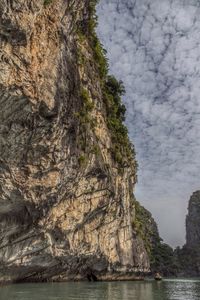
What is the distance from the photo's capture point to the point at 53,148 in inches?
920

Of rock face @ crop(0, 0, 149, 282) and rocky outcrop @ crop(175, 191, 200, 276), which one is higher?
rocky outcrop @ crop(175, 191, 200, 276)

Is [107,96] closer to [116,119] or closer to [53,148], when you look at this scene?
[116,119]

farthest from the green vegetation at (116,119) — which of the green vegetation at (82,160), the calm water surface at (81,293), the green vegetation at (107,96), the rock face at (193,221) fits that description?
the rock face at (193,221)

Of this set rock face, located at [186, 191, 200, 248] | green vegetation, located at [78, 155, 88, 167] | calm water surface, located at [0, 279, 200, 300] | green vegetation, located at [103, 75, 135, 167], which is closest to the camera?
calm water surface, located at [0, 279, 200, 300]

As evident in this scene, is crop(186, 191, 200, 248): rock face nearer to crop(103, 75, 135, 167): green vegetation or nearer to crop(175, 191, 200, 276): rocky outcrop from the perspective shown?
crop(175, 191, 200, 276): rocky outcrop

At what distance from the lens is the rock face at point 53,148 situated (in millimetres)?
18562

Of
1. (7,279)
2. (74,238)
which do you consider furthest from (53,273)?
(7,279)

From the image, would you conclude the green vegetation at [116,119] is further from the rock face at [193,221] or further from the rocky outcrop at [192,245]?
the rock face at [193,221]

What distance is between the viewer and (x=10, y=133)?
2039 centimetres

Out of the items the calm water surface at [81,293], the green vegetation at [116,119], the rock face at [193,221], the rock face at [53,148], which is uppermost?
the rock face at [193,221]

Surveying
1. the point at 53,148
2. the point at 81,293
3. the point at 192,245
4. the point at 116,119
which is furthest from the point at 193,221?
the point at 53,148

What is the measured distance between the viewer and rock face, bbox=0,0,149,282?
18.6 m

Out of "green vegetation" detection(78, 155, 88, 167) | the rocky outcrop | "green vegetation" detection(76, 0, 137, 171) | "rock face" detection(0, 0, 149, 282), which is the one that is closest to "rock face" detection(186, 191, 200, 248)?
the rocky outcrop

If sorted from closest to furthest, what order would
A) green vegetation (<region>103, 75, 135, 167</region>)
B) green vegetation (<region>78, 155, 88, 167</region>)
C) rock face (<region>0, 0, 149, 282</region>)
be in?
rock face (<region>0, 0, 149, 282</region>) < green vegetation (<region>78, 155, 88, 167</region>) < green vegetation (<region>103, 75, 135, 167</region>)
